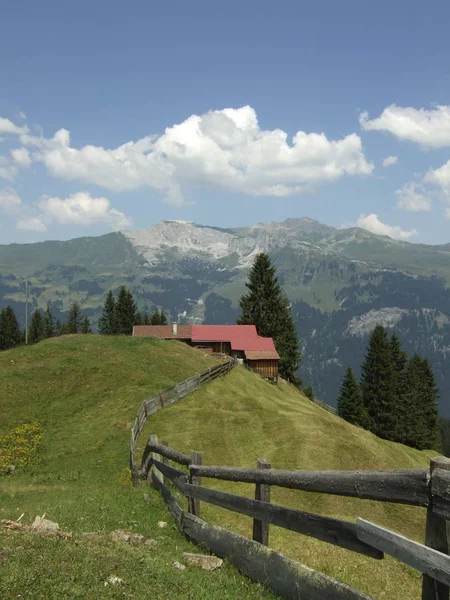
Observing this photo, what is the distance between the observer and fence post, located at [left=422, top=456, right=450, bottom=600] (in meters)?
5.07

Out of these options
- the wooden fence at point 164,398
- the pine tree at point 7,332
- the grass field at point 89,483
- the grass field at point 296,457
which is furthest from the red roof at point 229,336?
the pine tree at point 7,332

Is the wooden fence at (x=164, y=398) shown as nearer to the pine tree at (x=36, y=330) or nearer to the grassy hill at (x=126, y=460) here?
the grassy hill at (x=126, y=460)

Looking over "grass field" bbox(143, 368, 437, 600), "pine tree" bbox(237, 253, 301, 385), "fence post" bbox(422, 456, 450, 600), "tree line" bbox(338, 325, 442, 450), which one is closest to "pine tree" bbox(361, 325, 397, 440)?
"tree line" bbox(338, 325, 442, 450)

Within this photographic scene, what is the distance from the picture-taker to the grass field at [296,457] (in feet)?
35.6

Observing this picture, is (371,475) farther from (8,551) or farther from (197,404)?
(197,404)

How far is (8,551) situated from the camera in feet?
27.0

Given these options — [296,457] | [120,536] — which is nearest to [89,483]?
[296,457]

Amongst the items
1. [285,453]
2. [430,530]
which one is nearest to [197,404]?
[285,453]

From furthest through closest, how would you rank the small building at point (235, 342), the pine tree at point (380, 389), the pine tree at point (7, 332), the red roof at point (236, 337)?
the pine tree at point (7, 332), the pine tree at point (380, 389), the red roof at point (236, 337), the small building at point (235, 342)

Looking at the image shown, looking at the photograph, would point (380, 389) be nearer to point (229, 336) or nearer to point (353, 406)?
point (353, 406)

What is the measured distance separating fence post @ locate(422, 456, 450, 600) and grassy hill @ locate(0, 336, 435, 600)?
3202mm

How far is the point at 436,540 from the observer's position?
17.0 feet

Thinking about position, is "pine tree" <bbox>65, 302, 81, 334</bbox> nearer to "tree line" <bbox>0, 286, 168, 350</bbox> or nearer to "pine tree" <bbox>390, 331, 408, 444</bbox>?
"tree line" <bbox>0, 286, 168, 350</bbox>

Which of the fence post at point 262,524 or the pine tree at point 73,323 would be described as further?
the pine tree at point 73,323
